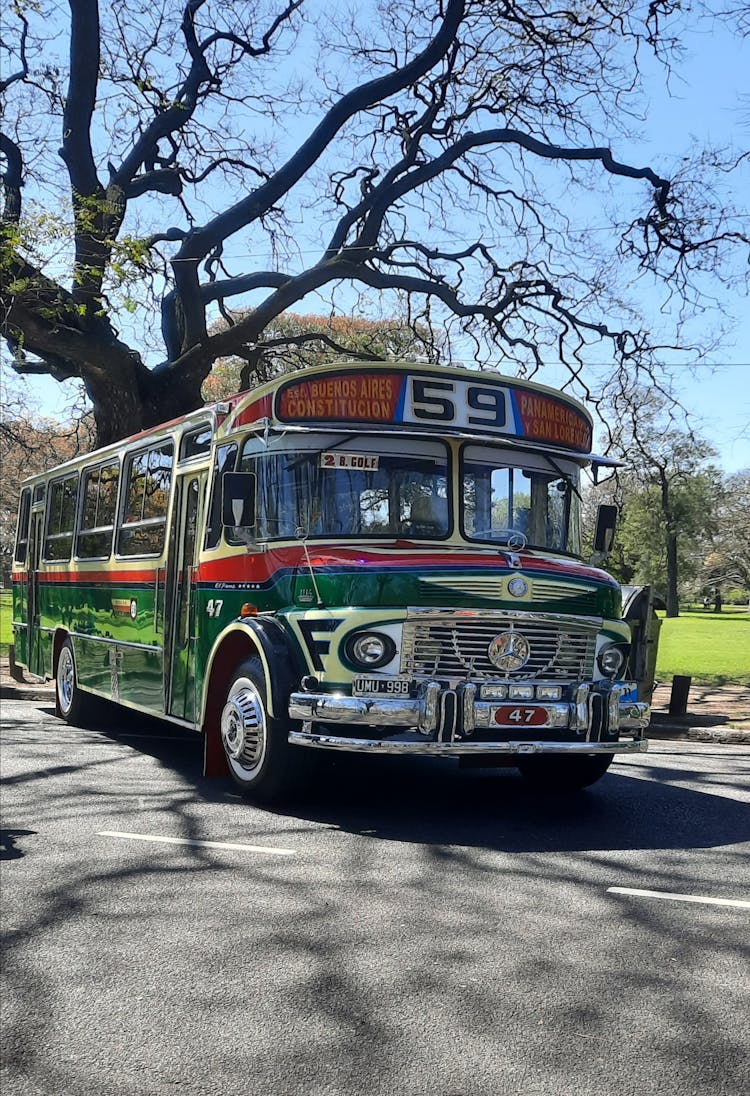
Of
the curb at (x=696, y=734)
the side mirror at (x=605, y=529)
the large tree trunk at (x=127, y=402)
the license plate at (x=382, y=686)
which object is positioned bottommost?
the curb at (x=696, y=734)

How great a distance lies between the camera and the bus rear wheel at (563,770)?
834 cm

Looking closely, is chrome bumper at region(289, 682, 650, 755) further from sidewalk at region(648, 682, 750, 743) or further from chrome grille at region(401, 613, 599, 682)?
sidewalk at region(648, 682, 750, 743)

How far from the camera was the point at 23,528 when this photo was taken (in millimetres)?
16109

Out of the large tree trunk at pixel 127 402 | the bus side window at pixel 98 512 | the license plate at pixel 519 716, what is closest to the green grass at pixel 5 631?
the large tree trunk at pixel 127 402

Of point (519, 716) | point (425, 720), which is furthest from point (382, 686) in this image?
point (519, 716)

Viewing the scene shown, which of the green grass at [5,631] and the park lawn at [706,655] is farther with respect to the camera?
the green grass at [5,631]

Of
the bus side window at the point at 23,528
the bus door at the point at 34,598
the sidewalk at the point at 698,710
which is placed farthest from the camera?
the bus side window at the point at 23,528

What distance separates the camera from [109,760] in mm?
10281

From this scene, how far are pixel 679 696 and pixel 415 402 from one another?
296 inches

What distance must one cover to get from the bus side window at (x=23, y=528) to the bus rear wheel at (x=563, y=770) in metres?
9.44

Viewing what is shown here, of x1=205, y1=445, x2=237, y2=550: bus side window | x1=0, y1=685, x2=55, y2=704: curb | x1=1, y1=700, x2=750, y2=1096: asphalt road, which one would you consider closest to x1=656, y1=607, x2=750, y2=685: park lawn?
x1=205, y1=445, x2=237, y2=550: bus side window

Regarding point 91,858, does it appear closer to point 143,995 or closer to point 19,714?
point 143,995

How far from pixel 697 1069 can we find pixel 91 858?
3.85m

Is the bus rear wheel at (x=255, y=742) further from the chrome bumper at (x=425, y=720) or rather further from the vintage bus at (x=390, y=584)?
the chrome bumper at (x=425, y=720)
